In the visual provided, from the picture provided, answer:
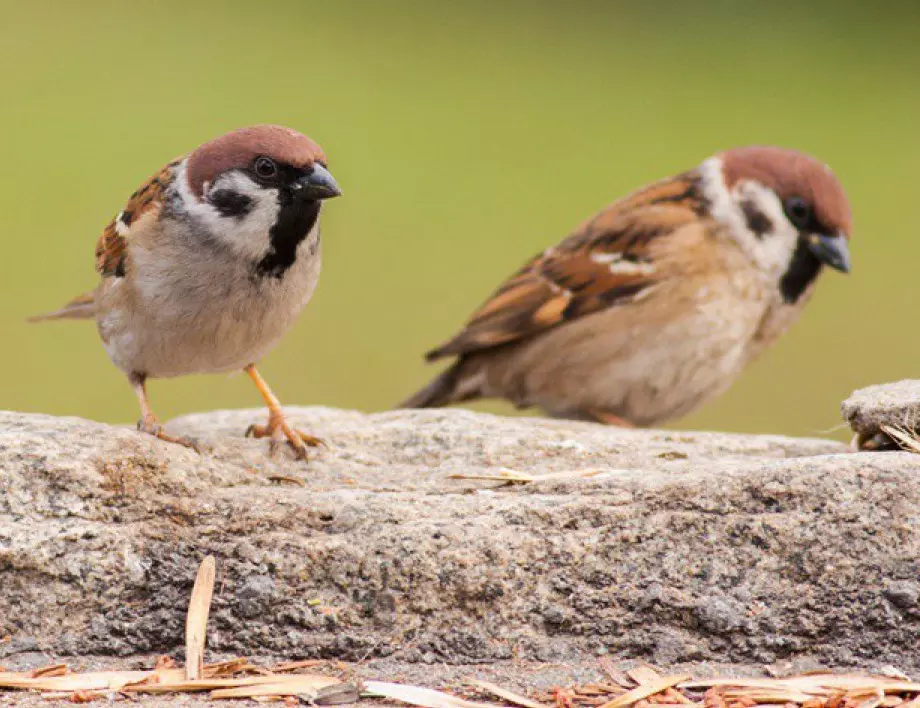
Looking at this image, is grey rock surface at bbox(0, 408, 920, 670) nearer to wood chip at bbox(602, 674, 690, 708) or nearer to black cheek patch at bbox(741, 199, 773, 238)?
wood chip at bbox(602, 674, 690, 708)

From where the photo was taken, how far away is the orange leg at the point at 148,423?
2771 mm

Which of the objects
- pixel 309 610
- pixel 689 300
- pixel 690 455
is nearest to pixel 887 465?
pixel 690 455

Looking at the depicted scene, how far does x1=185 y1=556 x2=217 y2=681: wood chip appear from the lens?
198 cm

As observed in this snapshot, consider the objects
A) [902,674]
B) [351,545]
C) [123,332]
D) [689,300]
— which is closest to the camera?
[902,674]

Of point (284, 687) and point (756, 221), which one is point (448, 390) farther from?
point (284, 687)

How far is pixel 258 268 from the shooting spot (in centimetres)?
286

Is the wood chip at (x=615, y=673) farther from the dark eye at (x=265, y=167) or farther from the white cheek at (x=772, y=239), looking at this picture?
the white cheek at (x=772, y=239)

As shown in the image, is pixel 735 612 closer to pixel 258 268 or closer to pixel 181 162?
pixel 258 268

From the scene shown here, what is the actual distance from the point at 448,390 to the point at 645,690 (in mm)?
2892

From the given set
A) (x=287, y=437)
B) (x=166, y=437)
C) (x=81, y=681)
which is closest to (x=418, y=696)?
(x=81, y=681)

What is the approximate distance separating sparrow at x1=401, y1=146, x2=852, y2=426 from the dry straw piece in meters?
2.45

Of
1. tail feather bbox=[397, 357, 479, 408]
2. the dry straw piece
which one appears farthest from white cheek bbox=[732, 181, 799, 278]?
the dry straw piece

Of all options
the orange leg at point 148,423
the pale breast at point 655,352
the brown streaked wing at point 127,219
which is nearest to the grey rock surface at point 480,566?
the orange leg at point 148,423

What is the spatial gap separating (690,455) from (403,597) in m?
1.04
